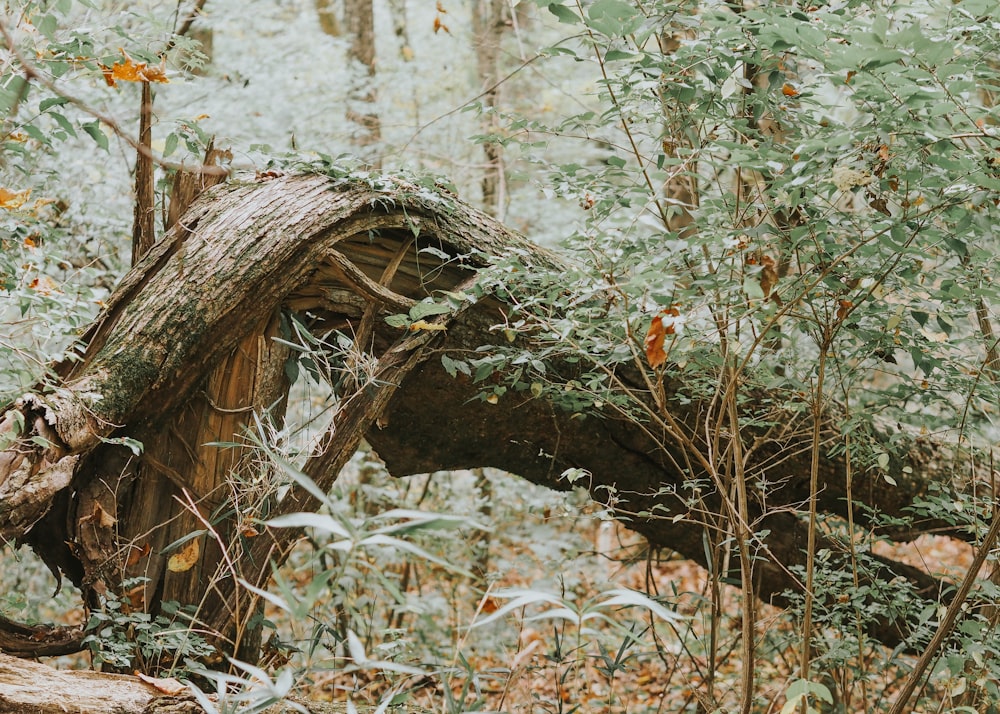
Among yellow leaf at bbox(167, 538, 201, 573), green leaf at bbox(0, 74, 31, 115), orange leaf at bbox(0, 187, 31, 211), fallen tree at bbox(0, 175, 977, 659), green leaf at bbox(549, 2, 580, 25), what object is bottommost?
yellow leaf at bbox(167, 538, 201, 573)

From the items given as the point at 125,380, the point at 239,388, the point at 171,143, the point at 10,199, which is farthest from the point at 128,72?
the point at 239,388

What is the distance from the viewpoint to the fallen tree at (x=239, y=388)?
2487mm

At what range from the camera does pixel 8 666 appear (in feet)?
6.95

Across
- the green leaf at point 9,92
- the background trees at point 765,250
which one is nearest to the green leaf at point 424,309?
the background trees at point 765,250

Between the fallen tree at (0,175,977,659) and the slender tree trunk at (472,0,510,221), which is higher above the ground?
the slender tree trunk at (472,0,510,221)

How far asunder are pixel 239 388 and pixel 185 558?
65 centimetres

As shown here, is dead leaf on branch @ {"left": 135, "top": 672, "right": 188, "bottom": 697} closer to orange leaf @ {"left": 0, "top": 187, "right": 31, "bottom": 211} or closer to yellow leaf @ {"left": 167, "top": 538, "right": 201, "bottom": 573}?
yellow leaf @ {"left": 167, "top": 538, "right": 201, "bottom": 573}

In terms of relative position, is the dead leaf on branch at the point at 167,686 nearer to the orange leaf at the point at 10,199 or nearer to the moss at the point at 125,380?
the moss at the point at 125,380

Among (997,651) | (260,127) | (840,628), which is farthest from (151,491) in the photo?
(260,127)

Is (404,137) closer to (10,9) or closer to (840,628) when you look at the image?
(10,9)

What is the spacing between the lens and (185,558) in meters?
2.76

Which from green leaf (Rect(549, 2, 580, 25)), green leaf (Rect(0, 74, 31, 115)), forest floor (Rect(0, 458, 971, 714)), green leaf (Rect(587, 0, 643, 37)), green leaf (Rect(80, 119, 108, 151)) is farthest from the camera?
forest floor (Rect(0, 458, 971, 714))

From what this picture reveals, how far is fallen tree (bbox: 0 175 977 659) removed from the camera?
2.49m

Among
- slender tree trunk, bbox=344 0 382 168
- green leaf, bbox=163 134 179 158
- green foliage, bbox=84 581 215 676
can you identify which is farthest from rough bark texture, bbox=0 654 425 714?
slender tree trunk, bbox=344 0 382 168
